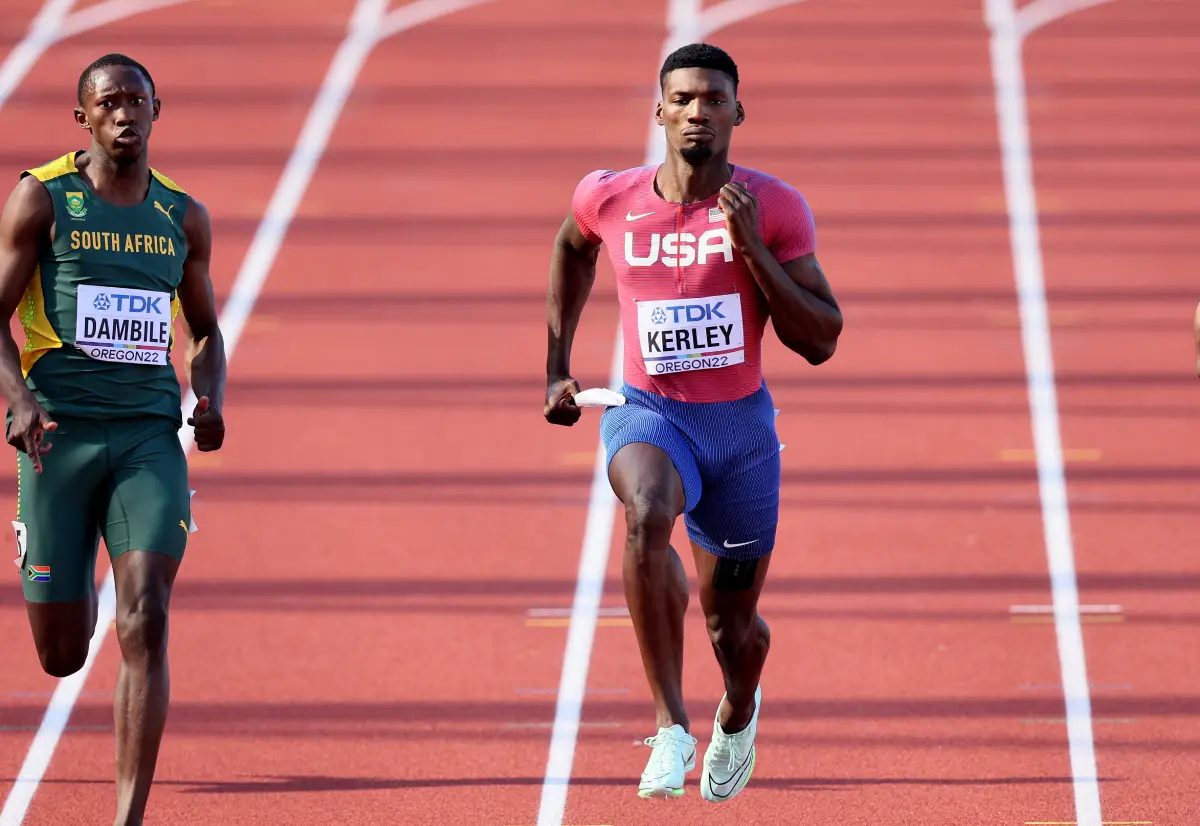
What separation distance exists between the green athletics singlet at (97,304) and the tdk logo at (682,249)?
110 centimetres

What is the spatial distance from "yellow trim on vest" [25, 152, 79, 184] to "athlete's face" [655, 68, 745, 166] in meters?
1.39

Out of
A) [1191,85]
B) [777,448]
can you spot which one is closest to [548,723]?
[777,448]

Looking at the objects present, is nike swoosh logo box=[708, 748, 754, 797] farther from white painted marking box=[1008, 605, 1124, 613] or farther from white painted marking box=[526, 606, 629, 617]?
white painted marking box=[1008, 605, 1124, 613]

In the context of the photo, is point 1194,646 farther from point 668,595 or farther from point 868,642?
point 668,595

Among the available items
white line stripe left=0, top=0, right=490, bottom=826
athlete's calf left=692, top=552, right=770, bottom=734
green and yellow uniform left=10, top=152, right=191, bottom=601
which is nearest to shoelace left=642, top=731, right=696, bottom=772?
athlete's calf left=692, top=552, right=770, bottom=734

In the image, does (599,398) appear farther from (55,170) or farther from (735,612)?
(55,170)

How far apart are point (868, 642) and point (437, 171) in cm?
563

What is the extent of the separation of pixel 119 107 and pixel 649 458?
4.74ft

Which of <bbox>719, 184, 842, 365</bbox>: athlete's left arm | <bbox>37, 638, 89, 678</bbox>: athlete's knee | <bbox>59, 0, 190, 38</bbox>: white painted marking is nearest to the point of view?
<bbox>719, 184, 842, 365</bbox>: athlete's left arm

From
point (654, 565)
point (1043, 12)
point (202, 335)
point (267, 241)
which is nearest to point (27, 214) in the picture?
point (202, 335)

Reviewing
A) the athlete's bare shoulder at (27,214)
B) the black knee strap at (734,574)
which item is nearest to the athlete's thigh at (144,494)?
the athlete's bare shoulder at (27,214)

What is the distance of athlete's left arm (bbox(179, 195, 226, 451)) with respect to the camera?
4.46 meters

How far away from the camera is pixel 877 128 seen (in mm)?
11852

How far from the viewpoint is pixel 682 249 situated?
14.0 feet
